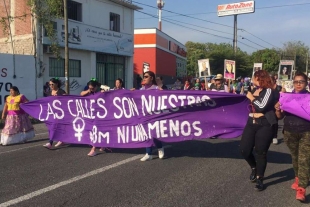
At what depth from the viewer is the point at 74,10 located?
22156 millimetres

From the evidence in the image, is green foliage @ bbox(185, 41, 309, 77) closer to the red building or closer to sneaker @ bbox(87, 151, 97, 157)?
the red building

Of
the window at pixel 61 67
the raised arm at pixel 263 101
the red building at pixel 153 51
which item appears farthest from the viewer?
the red building at pixel 153 51

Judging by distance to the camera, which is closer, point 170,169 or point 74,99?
point 170,169


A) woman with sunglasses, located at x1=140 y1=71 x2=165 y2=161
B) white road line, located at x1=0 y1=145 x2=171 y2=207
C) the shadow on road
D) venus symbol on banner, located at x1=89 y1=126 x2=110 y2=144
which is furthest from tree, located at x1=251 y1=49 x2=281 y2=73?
white road line, located at x1=0 y1=145 x2=171 y2=207

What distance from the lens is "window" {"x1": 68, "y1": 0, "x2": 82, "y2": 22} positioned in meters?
21.7

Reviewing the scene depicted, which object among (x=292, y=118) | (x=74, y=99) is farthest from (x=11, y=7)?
(x=292, y=118)

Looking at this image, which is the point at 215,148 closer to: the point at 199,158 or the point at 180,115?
the point at 199,158

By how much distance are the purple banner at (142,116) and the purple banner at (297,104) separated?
5.01 ft

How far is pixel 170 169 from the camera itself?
21.0 ft

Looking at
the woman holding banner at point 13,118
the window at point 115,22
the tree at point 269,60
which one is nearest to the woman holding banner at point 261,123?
the woman holding banner at point 13,118

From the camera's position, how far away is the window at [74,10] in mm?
21703

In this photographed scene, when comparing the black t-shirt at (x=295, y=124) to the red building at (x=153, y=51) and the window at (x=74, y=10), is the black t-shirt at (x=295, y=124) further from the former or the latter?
the red building at (x=153, y=51)

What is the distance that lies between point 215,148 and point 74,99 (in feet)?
11.5

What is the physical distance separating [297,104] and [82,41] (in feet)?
62.7
